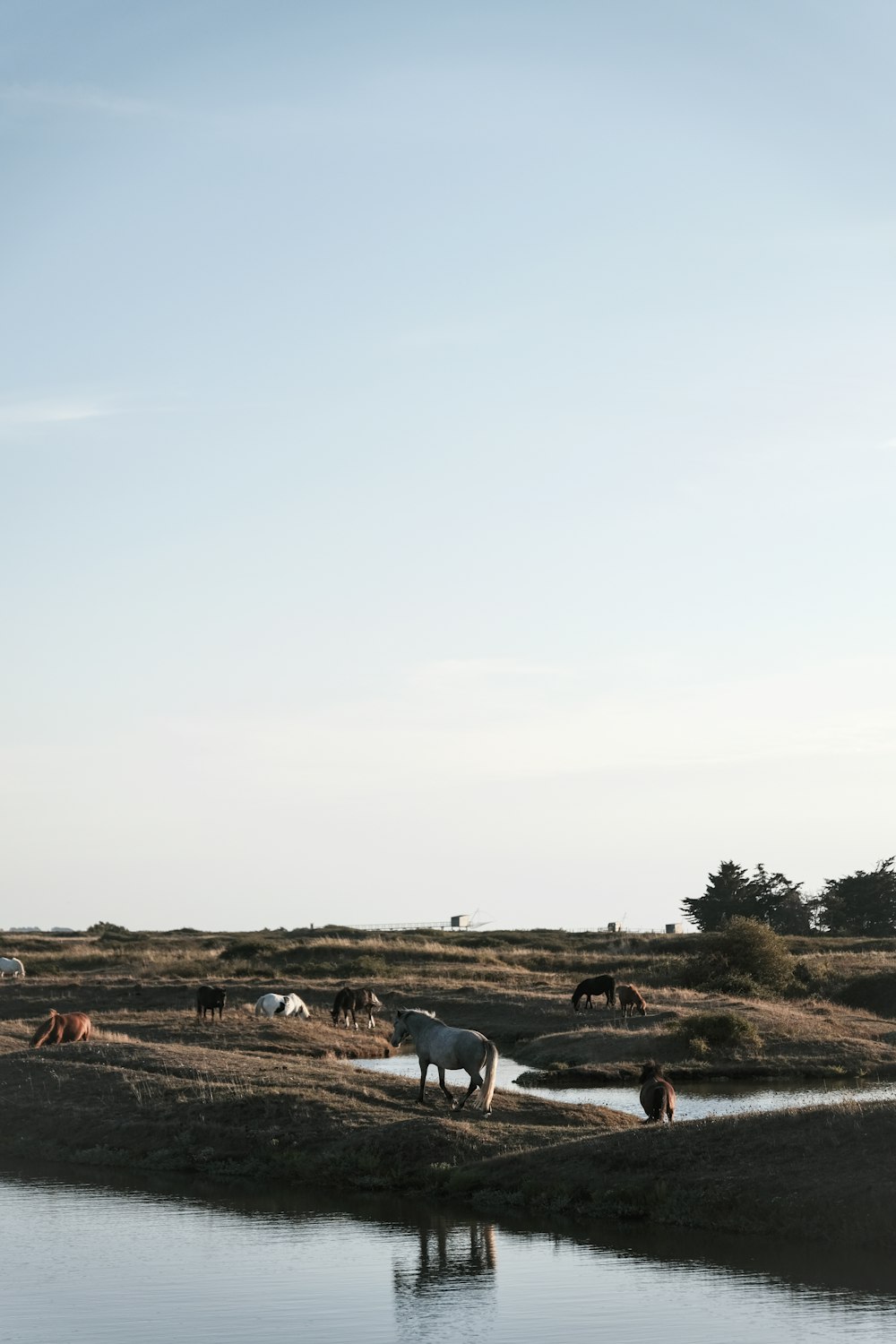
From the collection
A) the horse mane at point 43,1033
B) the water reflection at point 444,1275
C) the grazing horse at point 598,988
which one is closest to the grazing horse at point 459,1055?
the water reflection at point 444,1275

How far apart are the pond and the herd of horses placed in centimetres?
106

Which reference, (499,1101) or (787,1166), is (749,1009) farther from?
(787,1166)

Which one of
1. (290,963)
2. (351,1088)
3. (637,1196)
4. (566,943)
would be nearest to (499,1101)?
(351,1088)

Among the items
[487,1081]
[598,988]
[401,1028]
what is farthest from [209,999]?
[487,1081]

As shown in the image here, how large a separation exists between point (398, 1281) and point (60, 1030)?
20845mm

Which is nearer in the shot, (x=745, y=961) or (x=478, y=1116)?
(x=478, y=1116)

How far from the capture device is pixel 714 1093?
121 feet

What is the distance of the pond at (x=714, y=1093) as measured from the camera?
33.4 meters

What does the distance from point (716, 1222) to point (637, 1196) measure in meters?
1.42

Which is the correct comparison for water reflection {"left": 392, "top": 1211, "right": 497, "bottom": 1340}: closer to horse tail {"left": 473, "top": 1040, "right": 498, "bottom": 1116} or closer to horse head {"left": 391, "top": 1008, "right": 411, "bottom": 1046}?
horse tail {"left": 473, "top": 1040, "right": 498, "bottom": 1116}

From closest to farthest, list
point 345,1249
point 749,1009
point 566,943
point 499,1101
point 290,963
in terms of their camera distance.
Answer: point 345,1249
point 499,1101
point 749,1009
point 290,963
point 566,943

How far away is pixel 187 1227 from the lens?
22.4 metres

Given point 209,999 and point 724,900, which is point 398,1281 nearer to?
point 209,999

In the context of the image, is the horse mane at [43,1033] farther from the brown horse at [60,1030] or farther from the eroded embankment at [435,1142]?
the eroded embankment at [435,1142]
